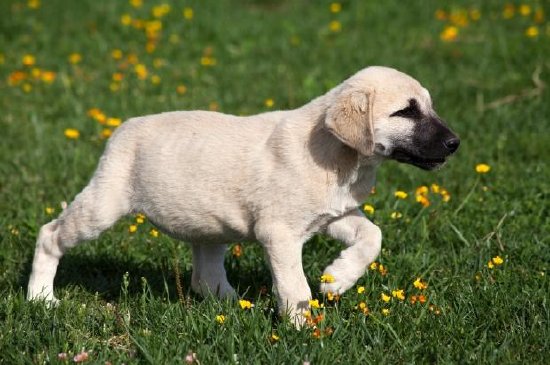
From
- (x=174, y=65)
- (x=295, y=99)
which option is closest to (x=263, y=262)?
(x=295, y=99)

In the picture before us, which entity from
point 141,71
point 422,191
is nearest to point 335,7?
point 141,71

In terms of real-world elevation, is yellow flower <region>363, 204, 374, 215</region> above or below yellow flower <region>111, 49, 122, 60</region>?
above

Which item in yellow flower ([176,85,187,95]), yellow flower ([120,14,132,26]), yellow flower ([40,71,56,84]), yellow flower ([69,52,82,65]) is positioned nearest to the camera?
yellow flower ([176,85,187,95])

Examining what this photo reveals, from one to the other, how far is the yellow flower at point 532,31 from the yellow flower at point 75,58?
5.23 meters

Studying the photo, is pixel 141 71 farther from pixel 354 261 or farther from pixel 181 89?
pixel 354 261

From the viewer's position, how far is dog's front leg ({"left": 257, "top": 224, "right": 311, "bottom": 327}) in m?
4.61

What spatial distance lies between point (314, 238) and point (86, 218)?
64.0 inches

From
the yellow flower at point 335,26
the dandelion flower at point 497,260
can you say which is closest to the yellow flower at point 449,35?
the yellow flower at point 335,26

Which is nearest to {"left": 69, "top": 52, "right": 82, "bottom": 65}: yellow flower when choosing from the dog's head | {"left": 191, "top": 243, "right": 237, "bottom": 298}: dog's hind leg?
{"left": 191, "top": 243, "right": 237, "bottom": 298}: dog's hind leg

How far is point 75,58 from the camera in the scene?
10.1 m

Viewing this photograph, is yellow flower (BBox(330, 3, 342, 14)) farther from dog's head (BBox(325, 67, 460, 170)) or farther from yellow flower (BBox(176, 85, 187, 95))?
dog's head (BBox(325, 67, 460, 170))

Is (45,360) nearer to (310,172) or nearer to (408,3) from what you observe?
(310,172)

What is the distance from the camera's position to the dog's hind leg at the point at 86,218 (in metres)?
5.14

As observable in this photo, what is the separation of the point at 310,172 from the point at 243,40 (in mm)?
6520
